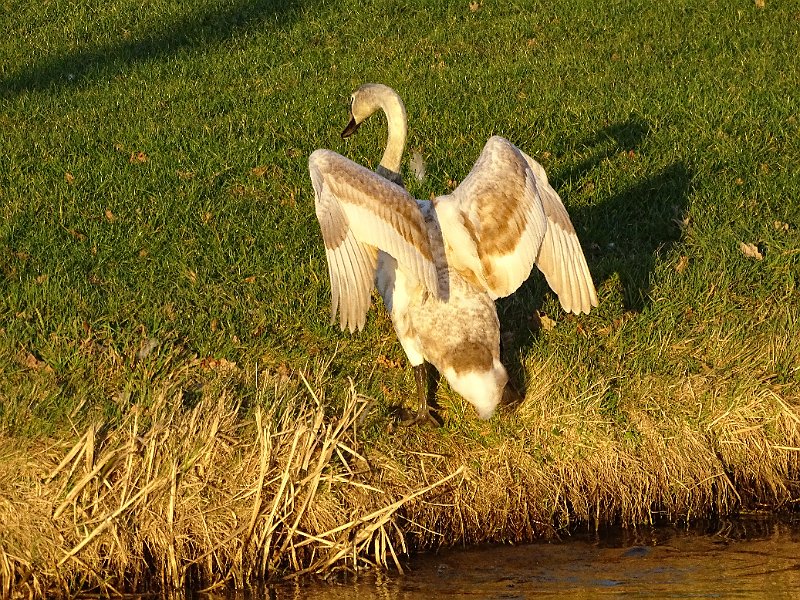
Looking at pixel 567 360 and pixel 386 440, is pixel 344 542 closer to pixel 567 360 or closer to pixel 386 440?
pixel 386 440

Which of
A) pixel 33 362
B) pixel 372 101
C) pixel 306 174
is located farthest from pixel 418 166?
pixel 33 362

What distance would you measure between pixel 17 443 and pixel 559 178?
17.1 ft

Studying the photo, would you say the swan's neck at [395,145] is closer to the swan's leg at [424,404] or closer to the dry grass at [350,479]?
the swan's leg at [424,404]

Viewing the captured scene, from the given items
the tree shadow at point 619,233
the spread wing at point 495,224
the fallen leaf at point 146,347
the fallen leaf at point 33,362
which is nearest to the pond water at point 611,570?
the tree shadow at point 619,233

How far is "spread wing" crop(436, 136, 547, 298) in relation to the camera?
21.4 ft

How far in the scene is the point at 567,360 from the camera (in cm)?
712

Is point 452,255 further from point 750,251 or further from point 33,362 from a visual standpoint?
point 750,251

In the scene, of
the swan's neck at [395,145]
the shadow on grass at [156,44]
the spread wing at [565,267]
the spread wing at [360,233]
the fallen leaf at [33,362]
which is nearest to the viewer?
the spread wing at [360,233]

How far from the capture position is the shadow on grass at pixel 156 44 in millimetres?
13477

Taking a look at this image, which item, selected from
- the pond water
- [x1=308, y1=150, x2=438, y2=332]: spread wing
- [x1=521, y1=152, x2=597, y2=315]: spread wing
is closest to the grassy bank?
the pond water

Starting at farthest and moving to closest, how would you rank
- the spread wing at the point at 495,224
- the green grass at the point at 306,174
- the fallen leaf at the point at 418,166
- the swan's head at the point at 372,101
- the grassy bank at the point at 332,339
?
1. the fallen leaf at the point at 418,166
2. the swan's head at the point at 372,101
3. the green grass at the point at 306,174
4. the spread wing at the point at 495,224
5. the grassy bank at the point at 332,339

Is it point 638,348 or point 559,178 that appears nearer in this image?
point 638,348

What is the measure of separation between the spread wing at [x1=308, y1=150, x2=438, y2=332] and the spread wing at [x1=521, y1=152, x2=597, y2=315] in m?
0.89

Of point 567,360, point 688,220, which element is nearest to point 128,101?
point 688,220
